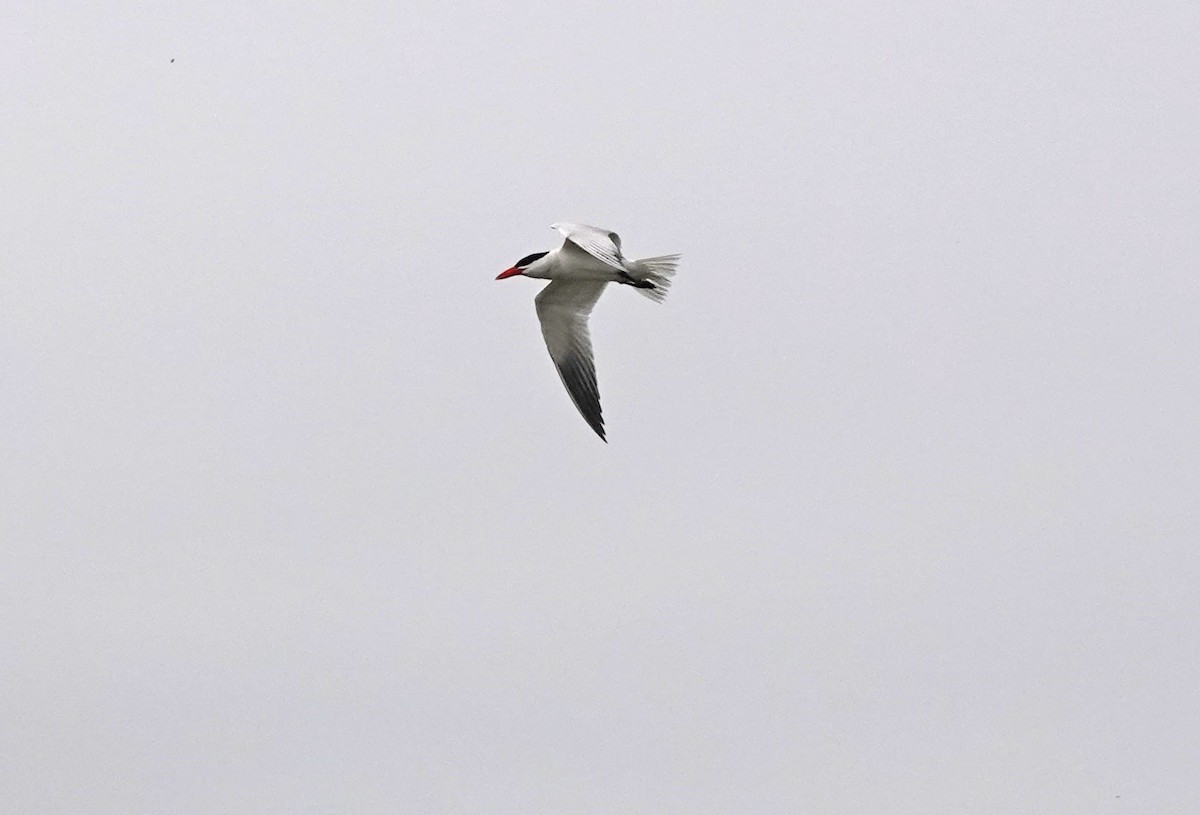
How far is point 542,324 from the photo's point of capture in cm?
2755

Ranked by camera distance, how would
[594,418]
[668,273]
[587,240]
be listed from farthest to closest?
[594,418], [668,273], [587,240]

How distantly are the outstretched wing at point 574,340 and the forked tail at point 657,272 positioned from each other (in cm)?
165

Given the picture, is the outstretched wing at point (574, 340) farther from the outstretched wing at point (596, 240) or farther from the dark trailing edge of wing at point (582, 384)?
the outstretched wing at point (596, 240)

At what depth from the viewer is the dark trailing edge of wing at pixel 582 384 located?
27.3 meters

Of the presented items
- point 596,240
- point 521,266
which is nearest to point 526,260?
point 521,266

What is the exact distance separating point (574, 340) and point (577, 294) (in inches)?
26.5

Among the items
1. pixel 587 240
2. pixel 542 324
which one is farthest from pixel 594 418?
pixel 587 240

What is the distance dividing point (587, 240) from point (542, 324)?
458 cm

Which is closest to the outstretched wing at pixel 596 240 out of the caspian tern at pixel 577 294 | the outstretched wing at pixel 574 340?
the caspian tern at pixel 577 294

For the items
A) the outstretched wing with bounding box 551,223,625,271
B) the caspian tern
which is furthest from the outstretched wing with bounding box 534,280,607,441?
the outstretched wing with bounding box 551,223,625,271

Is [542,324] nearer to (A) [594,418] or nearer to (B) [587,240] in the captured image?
(A) [594,418]

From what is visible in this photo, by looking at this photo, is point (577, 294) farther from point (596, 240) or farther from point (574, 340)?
point (596, 240)

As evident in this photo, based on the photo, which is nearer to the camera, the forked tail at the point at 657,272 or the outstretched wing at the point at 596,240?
the outstretched wing at the point at 596,240

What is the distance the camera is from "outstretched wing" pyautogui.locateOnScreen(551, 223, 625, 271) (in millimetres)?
22438
